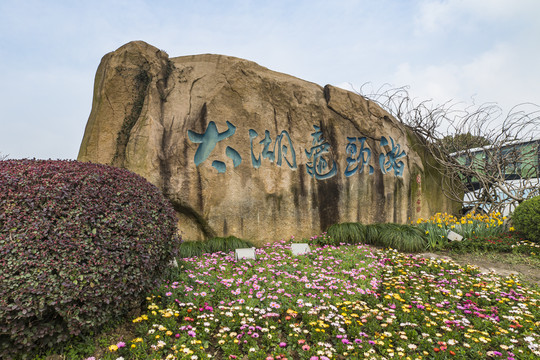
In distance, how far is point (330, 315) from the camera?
10.9 feet

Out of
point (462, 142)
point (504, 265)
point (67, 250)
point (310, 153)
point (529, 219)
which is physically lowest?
point (504, 265)

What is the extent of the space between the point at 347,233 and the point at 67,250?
201 inches

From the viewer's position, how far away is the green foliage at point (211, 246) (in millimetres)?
5329

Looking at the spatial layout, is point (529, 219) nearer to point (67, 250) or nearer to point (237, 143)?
point (237, 143)

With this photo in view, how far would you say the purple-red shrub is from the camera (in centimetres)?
244

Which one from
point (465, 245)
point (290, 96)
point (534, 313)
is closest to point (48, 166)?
point (290, 96)

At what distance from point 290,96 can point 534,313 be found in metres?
5.02

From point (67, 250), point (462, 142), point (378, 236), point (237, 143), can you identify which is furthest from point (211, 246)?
point (462, 142)

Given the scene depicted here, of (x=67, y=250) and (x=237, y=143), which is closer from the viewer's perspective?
→ (x=67, y=250)

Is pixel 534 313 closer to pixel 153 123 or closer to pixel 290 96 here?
pixel 290 96

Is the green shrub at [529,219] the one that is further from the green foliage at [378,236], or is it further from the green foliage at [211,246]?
the green foliage at [211,246]

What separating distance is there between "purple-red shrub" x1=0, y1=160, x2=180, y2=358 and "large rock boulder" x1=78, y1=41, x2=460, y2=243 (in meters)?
2.24

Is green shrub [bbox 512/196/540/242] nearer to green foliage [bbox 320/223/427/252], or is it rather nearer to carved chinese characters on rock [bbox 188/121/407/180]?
green foliage [bbox 320/223/427/252]

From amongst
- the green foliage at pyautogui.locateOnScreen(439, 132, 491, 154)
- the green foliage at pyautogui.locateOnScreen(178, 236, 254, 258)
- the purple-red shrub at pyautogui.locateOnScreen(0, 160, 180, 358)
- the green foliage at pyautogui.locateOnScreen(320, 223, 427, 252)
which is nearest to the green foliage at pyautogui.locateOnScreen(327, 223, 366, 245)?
the green foliage at pyautogui.locateOnScreen(320, 223, 427, 252)
